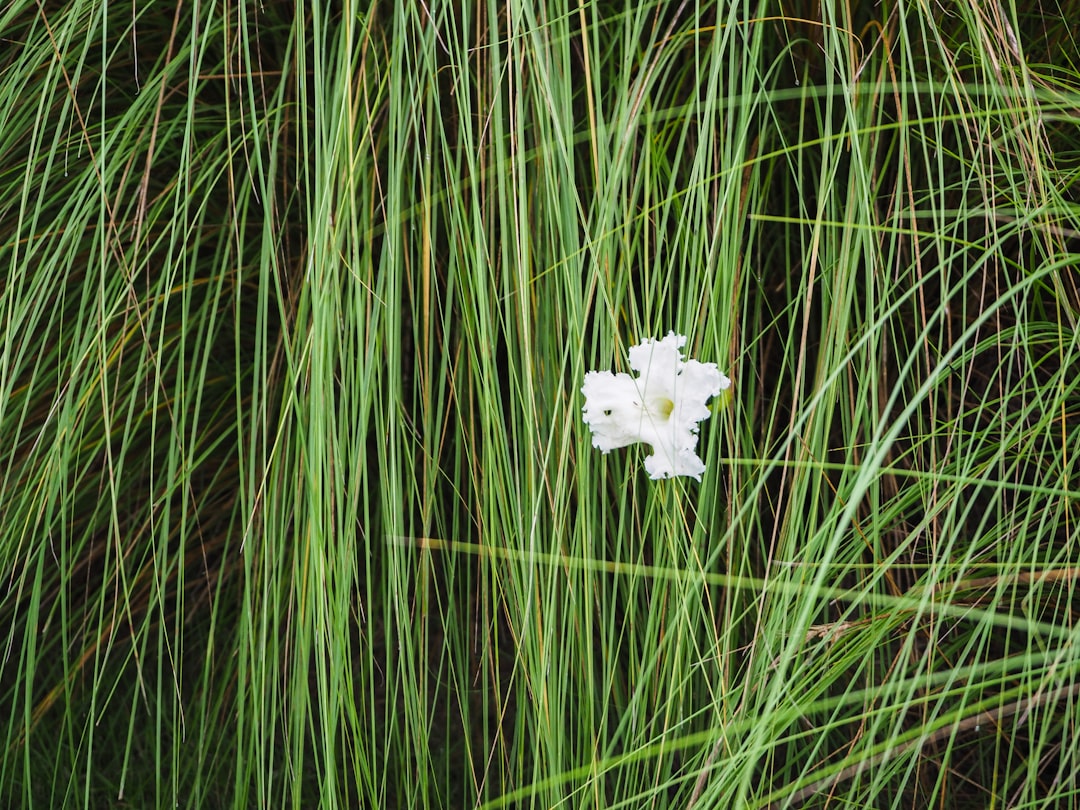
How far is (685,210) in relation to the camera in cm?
86

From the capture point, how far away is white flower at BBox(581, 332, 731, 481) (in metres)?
0.84

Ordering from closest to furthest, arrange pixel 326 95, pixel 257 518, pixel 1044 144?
pixel 1044 144
pixel 326 95
pixel 257 518

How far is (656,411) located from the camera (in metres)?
0.87

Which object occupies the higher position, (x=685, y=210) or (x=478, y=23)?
(x=478, y=23)

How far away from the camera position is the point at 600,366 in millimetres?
913

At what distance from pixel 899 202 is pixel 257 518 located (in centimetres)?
75

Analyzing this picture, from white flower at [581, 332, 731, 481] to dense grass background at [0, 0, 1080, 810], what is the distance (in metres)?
0.03

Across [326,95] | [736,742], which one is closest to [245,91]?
[326,95]

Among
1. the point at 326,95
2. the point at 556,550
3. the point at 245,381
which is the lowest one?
the point at 556,550

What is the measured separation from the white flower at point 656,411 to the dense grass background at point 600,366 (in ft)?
0.11

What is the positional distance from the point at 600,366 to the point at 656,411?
7 cm

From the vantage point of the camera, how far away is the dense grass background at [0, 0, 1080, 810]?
32.5 inches

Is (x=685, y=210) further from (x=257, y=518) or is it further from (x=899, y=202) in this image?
(x=257, y=518)

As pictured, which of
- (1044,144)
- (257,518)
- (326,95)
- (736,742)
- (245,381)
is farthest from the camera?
(245,381)
